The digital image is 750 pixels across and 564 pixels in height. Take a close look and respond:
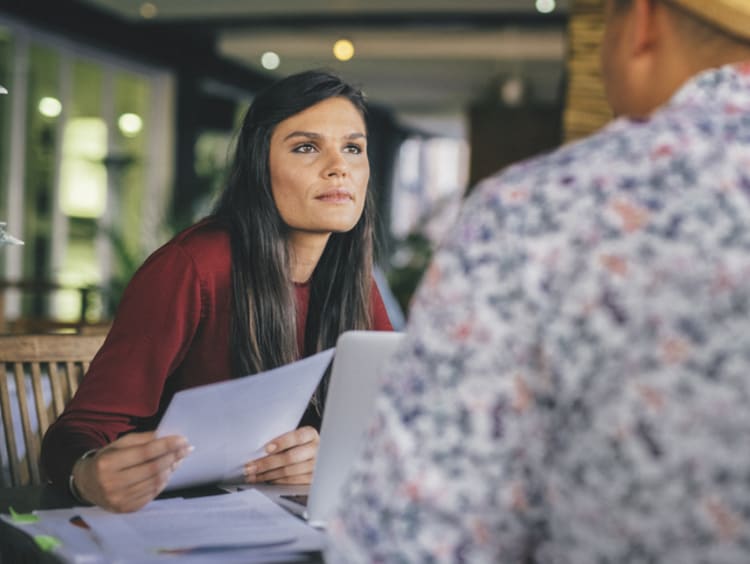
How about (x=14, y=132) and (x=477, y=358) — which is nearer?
(x=477, y=358)

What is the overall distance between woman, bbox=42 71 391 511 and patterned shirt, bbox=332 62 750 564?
0.72m

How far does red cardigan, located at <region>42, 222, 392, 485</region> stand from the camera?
1.42m

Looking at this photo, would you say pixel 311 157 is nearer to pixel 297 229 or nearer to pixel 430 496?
pixel 297 229

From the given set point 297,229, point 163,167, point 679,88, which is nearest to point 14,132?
point 163,167

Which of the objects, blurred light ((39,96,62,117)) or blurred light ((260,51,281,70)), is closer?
blurred light ((39,96,62,117))

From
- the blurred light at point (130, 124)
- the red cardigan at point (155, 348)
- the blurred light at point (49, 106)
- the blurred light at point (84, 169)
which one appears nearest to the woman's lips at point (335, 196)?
the red cardigan at point (155, 348)

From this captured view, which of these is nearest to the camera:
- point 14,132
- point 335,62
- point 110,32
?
point 14,132

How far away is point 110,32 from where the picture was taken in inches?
347

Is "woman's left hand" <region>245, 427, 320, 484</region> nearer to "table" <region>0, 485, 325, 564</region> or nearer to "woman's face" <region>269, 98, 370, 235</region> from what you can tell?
"table" <region>0, 485, 325, 564</region>

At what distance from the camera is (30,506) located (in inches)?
49.3

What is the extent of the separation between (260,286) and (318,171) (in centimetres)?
22

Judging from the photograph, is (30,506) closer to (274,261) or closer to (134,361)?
(134,361)

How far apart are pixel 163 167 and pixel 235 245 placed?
8722 millimetres

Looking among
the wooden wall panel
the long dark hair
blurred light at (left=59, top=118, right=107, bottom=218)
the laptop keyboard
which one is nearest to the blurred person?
the laptop keyboard
